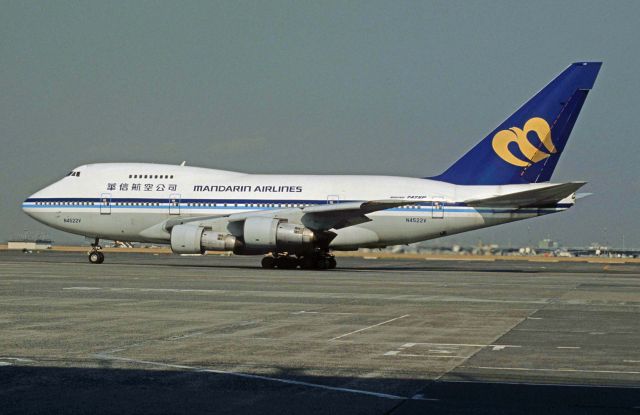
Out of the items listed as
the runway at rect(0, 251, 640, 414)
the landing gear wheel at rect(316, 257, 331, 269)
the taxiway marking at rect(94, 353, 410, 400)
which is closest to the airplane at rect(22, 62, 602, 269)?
the landing gear wheel at rect(316, 257, 331, 269)

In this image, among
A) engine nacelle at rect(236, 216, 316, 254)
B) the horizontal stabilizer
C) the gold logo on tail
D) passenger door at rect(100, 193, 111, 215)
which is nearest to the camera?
the horizontal stabilizer

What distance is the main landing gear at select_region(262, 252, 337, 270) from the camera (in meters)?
45.4

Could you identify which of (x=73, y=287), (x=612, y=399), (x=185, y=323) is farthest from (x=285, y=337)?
(x=73, y=287)

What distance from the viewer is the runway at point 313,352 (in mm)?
9312

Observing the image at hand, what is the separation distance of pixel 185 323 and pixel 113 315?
2167 mm

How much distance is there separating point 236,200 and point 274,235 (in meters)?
4.50

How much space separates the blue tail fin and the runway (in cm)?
1916

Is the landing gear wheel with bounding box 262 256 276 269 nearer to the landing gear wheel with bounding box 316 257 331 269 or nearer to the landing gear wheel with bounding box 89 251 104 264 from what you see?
the landing gear wheel with bounding box 316 257 331 269

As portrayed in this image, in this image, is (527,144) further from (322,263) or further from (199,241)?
(199,241)

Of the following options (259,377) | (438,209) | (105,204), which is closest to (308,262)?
(438,209)

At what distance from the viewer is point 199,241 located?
43.1 metres

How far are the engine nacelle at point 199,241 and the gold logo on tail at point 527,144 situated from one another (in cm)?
1414

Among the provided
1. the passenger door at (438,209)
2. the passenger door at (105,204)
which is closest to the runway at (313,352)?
the passenger door at (438,209)

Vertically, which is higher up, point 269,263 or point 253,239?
point 253,239
